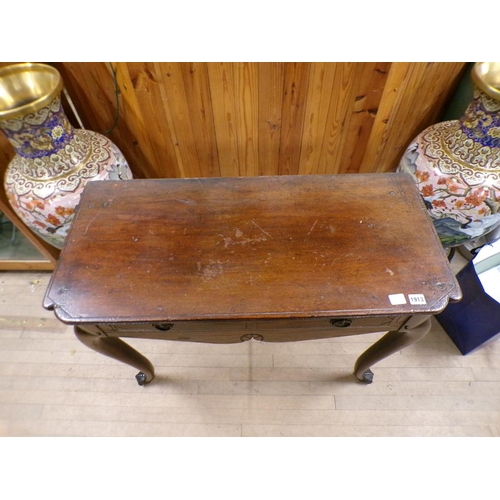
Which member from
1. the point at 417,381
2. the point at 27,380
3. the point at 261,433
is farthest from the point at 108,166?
the point at 417,381

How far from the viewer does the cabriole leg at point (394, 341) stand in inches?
28.0

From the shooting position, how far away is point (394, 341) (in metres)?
0.81

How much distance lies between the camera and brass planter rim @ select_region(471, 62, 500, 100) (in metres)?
0.73

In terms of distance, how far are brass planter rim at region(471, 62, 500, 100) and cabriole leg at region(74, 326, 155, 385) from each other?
3.62 ft

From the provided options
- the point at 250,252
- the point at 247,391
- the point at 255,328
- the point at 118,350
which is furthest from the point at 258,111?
the point at 247,391

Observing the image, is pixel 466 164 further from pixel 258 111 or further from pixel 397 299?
pixel 258 111

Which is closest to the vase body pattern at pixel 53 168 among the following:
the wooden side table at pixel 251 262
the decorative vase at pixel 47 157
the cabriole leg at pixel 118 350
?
the decorative vase at pixel 47 157

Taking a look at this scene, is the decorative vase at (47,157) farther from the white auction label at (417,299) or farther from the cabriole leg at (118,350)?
the white auction label at (417,299)

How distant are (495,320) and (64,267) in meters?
1.27

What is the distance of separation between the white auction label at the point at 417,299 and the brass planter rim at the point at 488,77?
20.7 inches

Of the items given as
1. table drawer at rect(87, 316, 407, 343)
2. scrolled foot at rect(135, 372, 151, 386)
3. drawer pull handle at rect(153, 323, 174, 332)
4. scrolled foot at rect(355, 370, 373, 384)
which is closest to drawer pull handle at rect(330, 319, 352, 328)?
table drawer at rect(87, 316, 407, 343)

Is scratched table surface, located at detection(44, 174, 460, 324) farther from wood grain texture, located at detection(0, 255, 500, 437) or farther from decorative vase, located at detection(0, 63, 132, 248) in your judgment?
wood grain texture, located at detection(0, 255, 500, 437)

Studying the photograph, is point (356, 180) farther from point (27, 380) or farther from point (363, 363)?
point (27, 380)

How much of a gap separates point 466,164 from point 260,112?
64 cm
